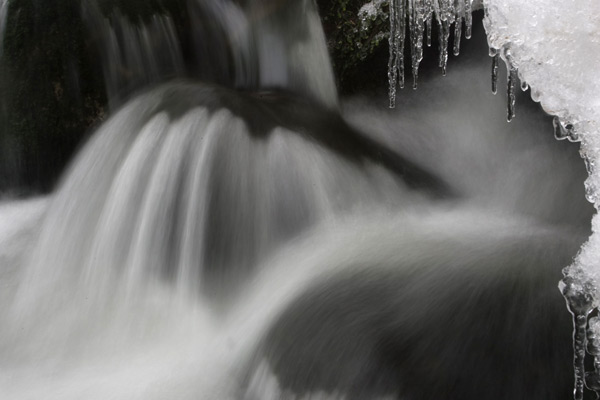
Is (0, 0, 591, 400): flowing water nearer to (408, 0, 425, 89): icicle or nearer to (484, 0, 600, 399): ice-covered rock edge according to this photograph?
(484, 0, 600, 399): ice-covered rock edge

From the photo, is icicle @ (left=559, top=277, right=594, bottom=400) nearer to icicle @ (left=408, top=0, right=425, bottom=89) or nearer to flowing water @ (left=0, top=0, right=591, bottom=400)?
flowing water @ (left=0, top=0, right=591, bottom=400)

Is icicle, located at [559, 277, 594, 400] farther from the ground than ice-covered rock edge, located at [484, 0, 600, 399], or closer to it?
closer to it

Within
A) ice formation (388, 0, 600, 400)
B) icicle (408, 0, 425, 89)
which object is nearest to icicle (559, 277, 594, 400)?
ice formation (388, 0, 600, 400)

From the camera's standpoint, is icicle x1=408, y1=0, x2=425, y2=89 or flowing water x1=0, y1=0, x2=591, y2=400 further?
icicle x1=408, y1=0, x2=425, y2=89

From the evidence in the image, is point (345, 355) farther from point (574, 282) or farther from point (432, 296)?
point (574, 282)

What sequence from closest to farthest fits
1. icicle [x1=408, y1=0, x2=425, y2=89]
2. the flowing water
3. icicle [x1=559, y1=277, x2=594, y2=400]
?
icicle [x1=559, y1=277, x2=594, y2=400], the flowing water, icicle [x1=408, y1=0, x2=425, y2=89]

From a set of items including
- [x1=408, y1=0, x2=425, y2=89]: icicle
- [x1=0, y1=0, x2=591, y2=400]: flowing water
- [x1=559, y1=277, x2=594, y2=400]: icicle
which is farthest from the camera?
[x1=408, y1=0, x2=425, y2=89]: icicle

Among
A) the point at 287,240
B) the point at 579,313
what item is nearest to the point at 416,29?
the point at 287,240

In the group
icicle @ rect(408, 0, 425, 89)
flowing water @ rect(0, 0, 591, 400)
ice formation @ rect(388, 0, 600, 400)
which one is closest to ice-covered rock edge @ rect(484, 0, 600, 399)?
ice formation @ rect(388, 0, 600, 400)

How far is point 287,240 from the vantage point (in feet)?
9.92

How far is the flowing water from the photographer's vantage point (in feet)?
7.30

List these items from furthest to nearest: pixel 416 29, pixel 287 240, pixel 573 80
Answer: pixel 287 240, pixel 416 29, pixel 573 80

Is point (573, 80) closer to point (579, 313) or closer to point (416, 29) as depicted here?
point (579, 313)

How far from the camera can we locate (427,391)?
80.5 inches
